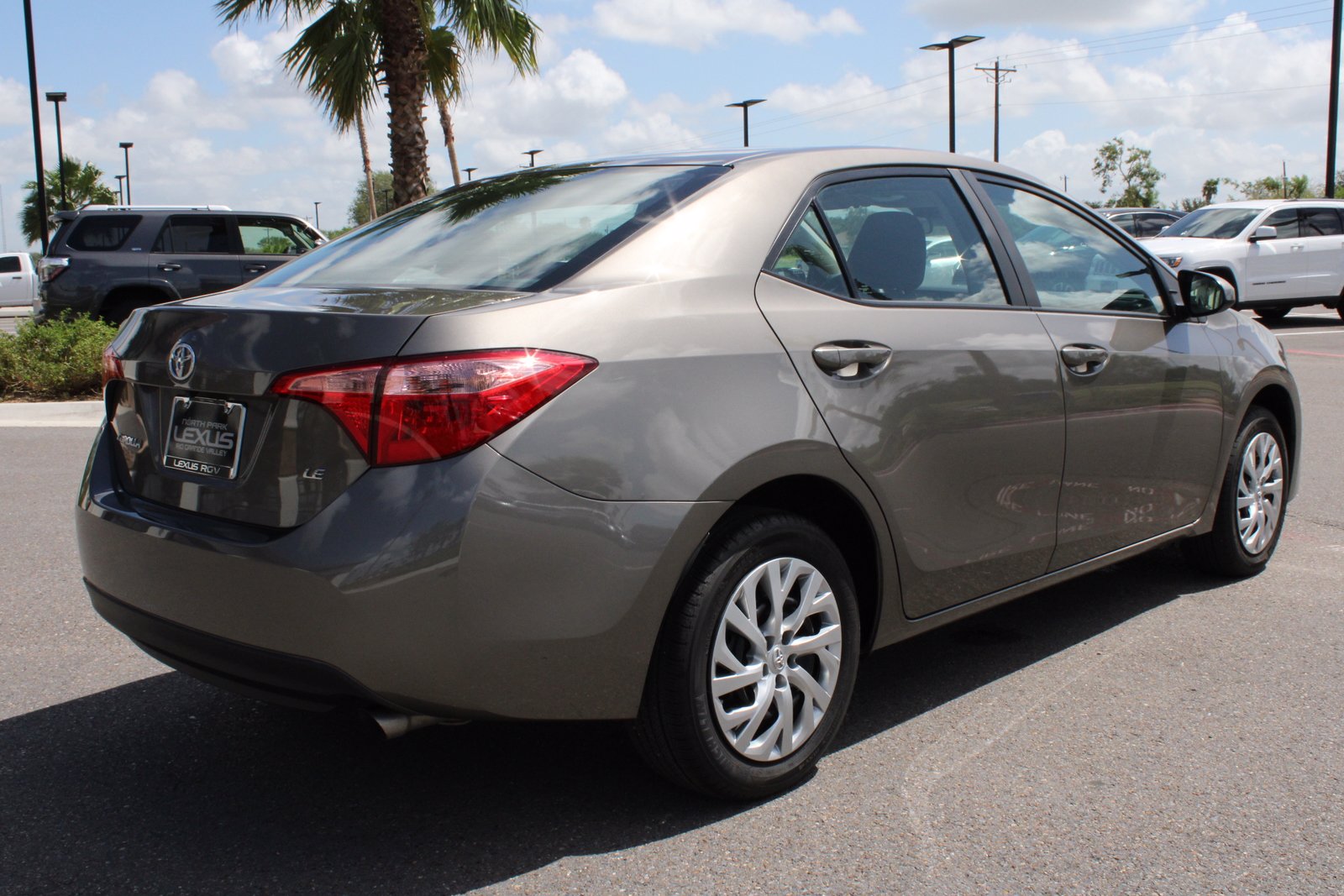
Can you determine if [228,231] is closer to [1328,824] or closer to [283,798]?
[283,798]

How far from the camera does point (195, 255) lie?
50.6ft

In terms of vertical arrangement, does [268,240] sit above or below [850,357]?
above

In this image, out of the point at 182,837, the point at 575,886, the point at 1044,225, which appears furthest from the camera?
the point at 1044,225

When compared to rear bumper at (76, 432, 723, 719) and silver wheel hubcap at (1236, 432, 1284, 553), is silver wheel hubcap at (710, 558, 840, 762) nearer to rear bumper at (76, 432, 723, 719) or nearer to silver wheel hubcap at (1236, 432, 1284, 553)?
rear bumper at (76, 432, 723, 719)

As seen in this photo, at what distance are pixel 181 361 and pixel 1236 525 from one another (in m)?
3.90

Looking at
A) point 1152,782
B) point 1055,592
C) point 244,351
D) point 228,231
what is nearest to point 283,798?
point 244,351

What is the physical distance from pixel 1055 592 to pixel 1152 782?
1.96 metres

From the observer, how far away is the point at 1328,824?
2.95m

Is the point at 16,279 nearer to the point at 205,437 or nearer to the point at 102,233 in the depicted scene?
the point at 102,233

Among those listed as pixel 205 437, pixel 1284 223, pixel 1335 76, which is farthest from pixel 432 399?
pixel 1335 76

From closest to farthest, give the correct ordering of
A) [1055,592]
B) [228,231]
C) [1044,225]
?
1. [1044,225]
2. [1055,592]
3. [228,231]

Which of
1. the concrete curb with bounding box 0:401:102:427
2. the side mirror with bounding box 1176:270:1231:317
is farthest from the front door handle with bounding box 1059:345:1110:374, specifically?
the concrete curb with bounding box 0:401:102:427

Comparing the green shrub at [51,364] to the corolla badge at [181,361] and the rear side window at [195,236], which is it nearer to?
the rear side window at [195,236]

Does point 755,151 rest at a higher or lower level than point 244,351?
higher
